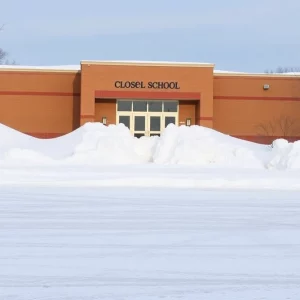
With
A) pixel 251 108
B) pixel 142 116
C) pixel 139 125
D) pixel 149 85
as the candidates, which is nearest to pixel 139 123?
pixel 139 125

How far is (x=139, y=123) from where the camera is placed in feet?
116

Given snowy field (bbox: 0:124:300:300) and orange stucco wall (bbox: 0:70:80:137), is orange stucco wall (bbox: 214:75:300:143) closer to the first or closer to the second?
orange stucco wall (bbox: 0:70:80:137)

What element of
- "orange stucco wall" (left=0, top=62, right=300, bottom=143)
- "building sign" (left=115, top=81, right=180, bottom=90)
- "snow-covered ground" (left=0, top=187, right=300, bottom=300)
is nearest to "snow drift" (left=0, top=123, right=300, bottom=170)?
"snow-covered ground" (left=0, top=187, right=300, bottom=300)

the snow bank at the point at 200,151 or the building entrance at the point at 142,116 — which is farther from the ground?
the building entrance at the point at 142,116

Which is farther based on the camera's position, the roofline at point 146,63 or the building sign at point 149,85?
the building sign at point 149,85

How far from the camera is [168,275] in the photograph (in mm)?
5789

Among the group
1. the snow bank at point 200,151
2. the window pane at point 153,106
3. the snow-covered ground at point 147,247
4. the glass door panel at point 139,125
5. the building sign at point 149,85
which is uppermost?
the building sign at point 149,85

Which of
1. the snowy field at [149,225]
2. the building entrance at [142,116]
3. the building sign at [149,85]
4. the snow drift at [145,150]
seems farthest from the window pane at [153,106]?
the snowy field at [149,225]

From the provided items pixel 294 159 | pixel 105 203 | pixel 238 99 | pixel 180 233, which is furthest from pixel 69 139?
pixel 238 99

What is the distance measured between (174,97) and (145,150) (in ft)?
51.0

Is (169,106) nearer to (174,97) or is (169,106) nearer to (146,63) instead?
(174,97)

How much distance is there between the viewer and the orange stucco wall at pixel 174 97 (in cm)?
3444

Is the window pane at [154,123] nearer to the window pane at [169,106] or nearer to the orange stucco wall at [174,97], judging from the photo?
the window pane at [169,106]

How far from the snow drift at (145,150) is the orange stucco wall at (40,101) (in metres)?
15.0
